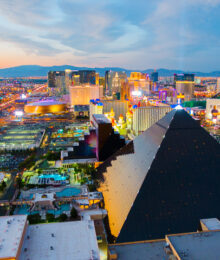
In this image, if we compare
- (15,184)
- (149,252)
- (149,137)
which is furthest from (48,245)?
(15,184)

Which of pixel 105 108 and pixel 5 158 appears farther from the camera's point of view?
pixel 105 108

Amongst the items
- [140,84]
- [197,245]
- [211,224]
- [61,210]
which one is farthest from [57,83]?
[197,245]

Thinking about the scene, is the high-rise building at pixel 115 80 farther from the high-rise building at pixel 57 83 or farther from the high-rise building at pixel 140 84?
the high-rise building at pixel 57 83

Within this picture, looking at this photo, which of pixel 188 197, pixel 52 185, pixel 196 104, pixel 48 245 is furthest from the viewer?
pixel 196 104

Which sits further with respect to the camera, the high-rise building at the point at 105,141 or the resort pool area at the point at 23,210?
the high-rise building at the point at 105,141

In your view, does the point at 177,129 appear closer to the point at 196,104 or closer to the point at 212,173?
the point at 212,173

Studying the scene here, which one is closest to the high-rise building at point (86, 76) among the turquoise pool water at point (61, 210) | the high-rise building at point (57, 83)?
the high-rise building at point (57, 83)

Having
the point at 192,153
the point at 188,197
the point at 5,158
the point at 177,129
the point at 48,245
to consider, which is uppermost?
the point at 177,129
